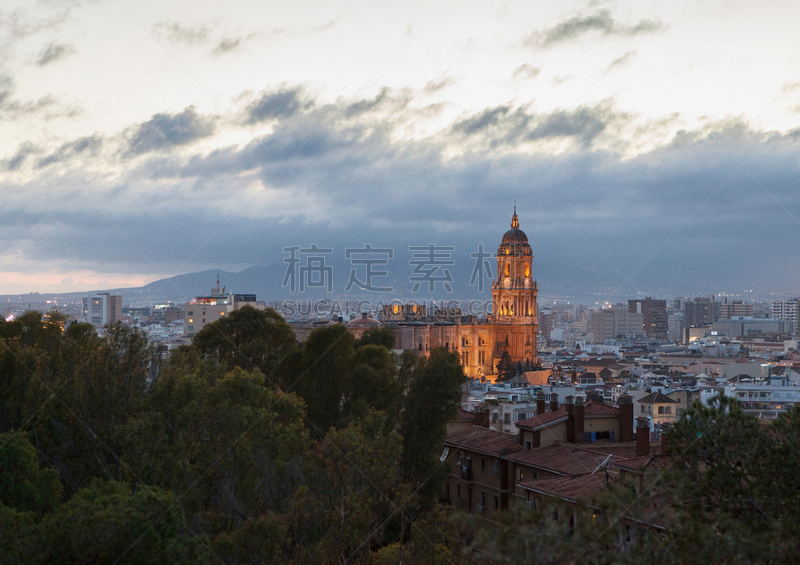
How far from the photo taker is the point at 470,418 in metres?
28.6

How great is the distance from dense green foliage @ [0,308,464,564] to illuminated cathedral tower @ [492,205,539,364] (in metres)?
66.6

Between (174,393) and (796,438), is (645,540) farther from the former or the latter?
(174,393)

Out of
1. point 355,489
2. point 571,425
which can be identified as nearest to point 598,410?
point 571,425

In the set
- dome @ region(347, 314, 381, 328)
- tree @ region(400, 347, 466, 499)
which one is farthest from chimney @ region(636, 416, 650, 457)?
dome @ region(347, 314, 381, 328)

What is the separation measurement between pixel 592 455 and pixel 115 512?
42.9 feet

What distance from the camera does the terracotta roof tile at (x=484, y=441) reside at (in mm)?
22562

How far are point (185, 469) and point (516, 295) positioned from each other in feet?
249

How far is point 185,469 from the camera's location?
1372 centimetres

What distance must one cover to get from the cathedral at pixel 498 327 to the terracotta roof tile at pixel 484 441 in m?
56.2

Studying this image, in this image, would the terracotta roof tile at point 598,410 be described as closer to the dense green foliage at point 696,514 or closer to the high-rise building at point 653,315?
the dense green foliage at point 696,514

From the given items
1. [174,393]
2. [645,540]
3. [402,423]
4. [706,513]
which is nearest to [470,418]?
[402,423]

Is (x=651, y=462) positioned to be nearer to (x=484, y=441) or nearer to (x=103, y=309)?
(x=484, y=441)

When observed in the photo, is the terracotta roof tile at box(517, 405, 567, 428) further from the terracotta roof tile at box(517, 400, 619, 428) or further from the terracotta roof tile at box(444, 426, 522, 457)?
the terracotta roof tile at box(444, 426, 522, 457)

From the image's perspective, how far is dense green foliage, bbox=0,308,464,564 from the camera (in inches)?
369
